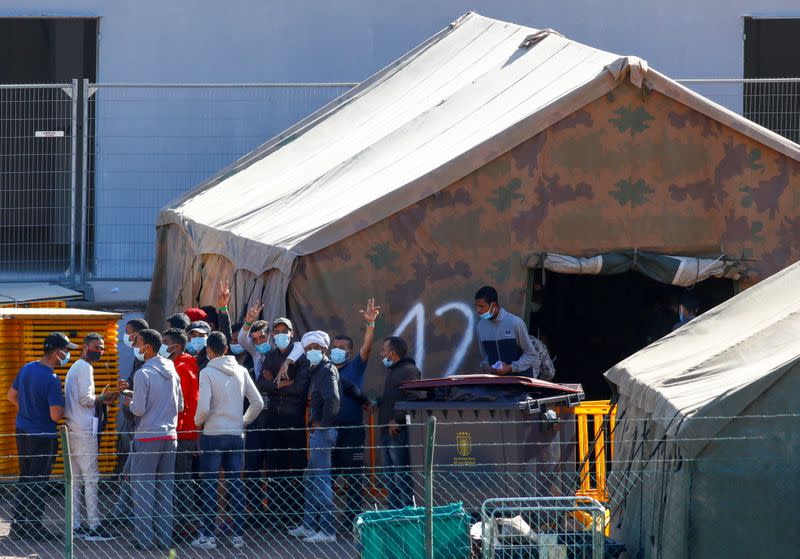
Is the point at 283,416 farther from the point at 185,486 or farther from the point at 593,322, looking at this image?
the point at 593,322

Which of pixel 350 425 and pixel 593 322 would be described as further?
pixel 593 322

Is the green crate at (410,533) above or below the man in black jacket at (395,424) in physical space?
below

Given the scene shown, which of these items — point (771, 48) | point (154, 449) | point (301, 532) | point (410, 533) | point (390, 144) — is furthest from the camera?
point (771, 48)

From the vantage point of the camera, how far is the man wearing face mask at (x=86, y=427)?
38.4 ft

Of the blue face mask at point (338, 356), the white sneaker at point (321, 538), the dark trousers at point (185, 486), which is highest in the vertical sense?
the blue face mask at point (338, 356)

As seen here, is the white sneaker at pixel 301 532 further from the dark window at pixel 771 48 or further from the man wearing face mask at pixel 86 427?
the dark window at pixel 771 48

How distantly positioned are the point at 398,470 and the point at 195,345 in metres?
2.36

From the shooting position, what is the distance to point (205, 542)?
36.9 ft

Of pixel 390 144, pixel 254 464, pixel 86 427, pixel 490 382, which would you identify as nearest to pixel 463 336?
pixel 490 382

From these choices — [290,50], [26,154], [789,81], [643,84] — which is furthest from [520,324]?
[290,50]

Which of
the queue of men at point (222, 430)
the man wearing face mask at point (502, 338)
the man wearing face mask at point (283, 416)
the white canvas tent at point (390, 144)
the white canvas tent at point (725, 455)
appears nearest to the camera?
the white canvas tent at point (725, 455)

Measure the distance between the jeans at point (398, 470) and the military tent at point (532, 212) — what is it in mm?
1217

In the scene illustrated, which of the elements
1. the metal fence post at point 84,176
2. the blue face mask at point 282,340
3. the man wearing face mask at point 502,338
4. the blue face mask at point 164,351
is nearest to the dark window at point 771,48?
the metal fence post at point 84,176

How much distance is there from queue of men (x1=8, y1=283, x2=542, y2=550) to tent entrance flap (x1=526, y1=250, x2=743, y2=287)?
864 mm
